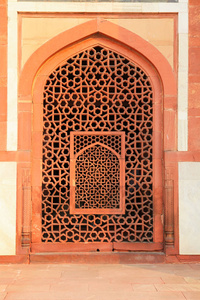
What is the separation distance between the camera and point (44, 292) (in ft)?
13.9

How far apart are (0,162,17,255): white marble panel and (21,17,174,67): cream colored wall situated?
1.55 metres

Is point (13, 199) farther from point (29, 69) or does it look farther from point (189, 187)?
point (189, 187)

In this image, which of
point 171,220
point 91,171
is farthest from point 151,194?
point 91,171

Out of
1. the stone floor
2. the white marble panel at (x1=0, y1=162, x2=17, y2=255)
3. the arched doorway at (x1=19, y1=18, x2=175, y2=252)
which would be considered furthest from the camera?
the arched doorway at (x1=19, y1=18, x2=175, y2=252)

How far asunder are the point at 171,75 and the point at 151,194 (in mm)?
1714

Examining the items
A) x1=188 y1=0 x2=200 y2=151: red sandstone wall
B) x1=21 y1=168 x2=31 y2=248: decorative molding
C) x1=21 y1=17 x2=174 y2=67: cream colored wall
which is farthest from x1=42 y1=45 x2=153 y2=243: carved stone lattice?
x1=188 y1=0 x2=200 y2=151: red sandstone wall

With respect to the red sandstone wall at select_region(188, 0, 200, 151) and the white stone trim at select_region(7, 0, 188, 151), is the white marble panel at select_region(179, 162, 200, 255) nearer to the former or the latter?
the red sandstone wall at select_region(188, 0, 200, 151)

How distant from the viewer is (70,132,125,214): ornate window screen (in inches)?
220

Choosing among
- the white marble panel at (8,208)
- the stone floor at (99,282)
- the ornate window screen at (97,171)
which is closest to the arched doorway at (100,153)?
the ornate window screen at (97,171)

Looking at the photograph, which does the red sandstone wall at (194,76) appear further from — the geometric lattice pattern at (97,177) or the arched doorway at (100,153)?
the geometric lattice pattern at (97,177)

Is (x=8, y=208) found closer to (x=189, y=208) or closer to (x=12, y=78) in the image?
(x=12, y=78)

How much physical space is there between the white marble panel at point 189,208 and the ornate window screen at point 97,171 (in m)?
0.84

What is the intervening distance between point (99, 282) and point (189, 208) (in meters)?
1.70

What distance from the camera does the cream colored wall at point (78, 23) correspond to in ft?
18.2
